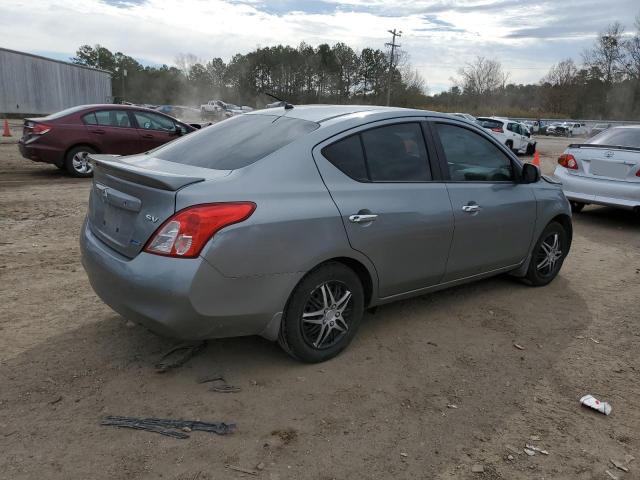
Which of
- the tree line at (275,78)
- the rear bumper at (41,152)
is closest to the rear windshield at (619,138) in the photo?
the rear bumper at (41,152)

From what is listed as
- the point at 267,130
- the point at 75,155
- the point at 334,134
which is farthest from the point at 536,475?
the point at 75,155

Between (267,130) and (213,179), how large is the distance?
794mm

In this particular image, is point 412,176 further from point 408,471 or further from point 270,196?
point 408,471

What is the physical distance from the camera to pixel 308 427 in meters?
2.79

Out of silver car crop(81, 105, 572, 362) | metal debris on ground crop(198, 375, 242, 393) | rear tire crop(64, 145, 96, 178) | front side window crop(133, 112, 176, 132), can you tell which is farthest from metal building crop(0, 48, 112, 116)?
metal debris on ground crop(198, 375, 242, 393)

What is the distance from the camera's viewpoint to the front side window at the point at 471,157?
4.07m

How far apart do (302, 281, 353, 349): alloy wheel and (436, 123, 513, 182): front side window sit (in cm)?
138

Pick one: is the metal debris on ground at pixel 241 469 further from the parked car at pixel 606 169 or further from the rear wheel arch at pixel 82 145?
the rear wheel arch at pixel 82 145

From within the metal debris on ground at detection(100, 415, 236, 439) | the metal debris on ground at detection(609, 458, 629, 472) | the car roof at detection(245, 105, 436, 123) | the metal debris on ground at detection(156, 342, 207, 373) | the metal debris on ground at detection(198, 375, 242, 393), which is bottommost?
the metal debris on ground at detection(609, 458, 629, 472)

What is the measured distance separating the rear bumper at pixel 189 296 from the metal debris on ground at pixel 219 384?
13.8 inches

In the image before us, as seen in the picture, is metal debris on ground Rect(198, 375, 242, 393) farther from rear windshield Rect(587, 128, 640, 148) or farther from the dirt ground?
rear windshield Rect(587, 128, 640, 148)

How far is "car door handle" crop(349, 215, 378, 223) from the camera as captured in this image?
10.8ft

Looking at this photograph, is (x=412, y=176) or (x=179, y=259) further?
(x=412, y=176)

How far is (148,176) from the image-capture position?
2.91m
